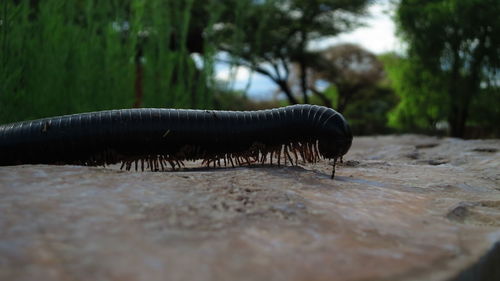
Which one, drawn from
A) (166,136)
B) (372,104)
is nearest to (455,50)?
(166,136)

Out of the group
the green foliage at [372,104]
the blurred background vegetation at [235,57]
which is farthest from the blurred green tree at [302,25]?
the green foliage at [372,104]

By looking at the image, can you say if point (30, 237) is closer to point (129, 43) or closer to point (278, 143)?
point (278, 143)

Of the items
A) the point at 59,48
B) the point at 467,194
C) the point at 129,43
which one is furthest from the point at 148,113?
the point at 129,43

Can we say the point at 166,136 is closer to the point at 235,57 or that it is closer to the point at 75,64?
the point at 75,64

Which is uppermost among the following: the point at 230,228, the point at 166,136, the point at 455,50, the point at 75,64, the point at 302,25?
the point at 302,25

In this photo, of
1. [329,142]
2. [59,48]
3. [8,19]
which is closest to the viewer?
[329,142]

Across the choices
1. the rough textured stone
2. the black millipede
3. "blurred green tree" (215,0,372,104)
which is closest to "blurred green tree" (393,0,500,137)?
"blurred green tree" (215,0,372,104)
